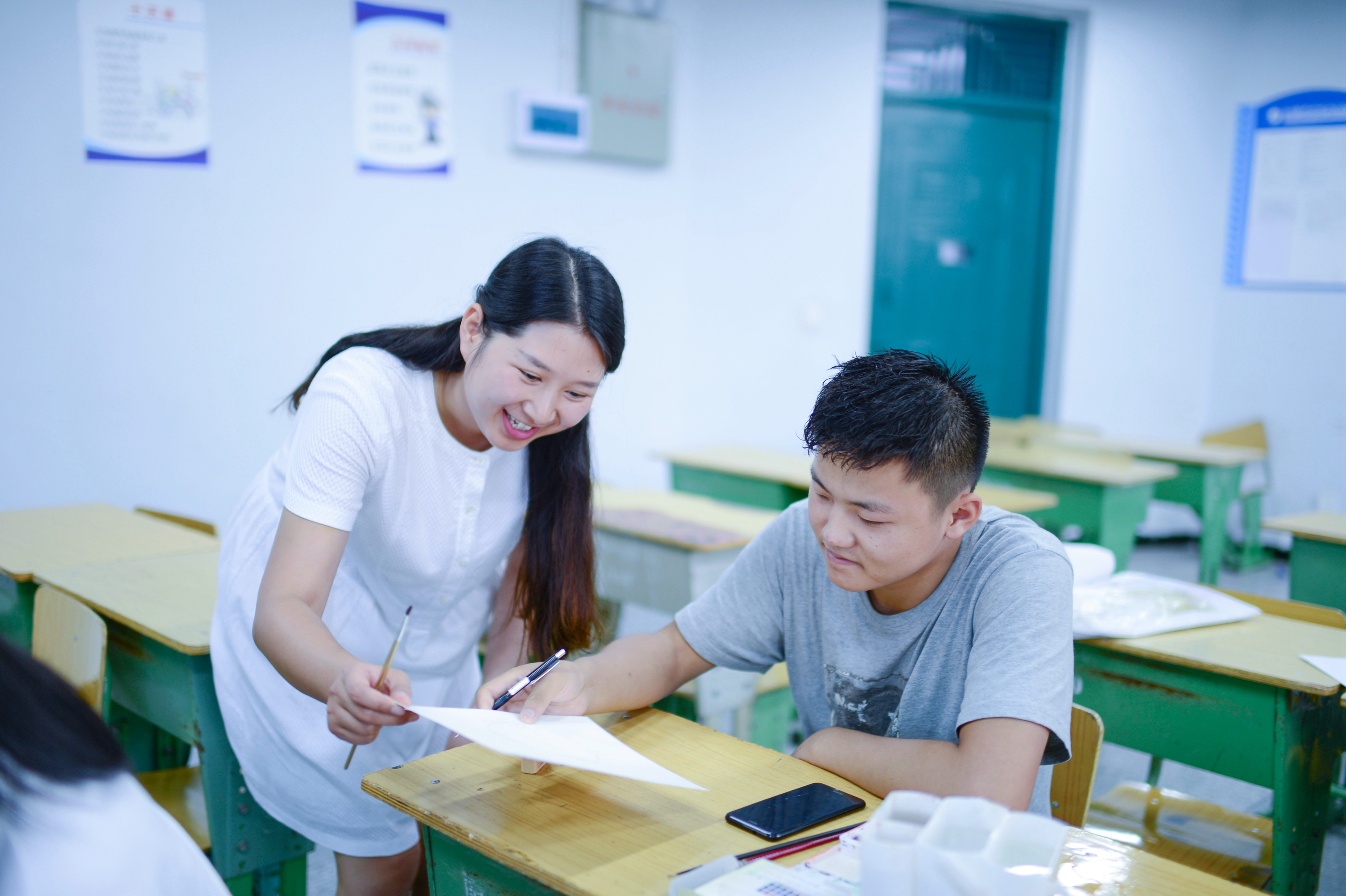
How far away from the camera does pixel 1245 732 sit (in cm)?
158

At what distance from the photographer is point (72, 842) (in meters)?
0.57

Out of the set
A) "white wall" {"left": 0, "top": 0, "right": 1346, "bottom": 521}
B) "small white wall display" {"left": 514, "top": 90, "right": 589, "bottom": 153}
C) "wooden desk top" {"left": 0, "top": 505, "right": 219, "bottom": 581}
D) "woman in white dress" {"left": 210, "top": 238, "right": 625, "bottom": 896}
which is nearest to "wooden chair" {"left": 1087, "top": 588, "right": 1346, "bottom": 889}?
"woman in white dress" {"left": 210, "top": 238, "right": 625, "bottom": 896}

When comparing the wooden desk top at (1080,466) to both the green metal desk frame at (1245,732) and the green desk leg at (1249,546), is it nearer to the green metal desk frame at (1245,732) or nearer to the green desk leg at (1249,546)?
the green desk leg at (1249,546)

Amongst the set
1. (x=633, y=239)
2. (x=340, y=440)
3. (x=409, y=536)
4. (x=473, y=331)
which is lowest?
(x=409, y=536)

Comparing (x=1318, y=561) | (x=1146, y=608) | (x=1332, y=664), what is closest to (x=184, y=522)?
(x=1146, y=608)

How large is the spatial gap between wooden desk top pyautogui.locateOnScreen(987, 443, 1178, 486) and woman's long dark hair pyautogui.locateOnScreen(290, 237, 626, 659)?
6.91ft

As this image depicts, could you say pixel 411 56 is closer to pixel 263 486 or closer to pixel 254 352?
pixel 254 352

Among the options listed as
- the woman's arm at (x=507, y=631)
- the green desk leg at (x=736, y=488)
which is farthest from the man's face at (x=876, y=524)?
the green desk leg at (x=736, y=488)

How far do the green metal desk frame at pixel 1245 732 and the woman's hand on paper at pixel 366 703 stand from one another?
47.9 inches

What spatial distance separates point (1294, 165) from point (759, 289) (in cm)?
286

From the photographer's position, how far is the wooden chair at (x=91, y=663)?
1.37 meters

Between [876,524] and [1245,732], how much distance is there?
0.90m

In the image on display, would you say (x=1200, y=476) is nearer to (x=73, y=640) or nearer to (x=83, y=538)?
(x=83, y=538)

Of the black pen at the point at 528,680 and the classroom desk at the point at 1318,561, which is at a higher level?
the black pen at the point at 528,680
